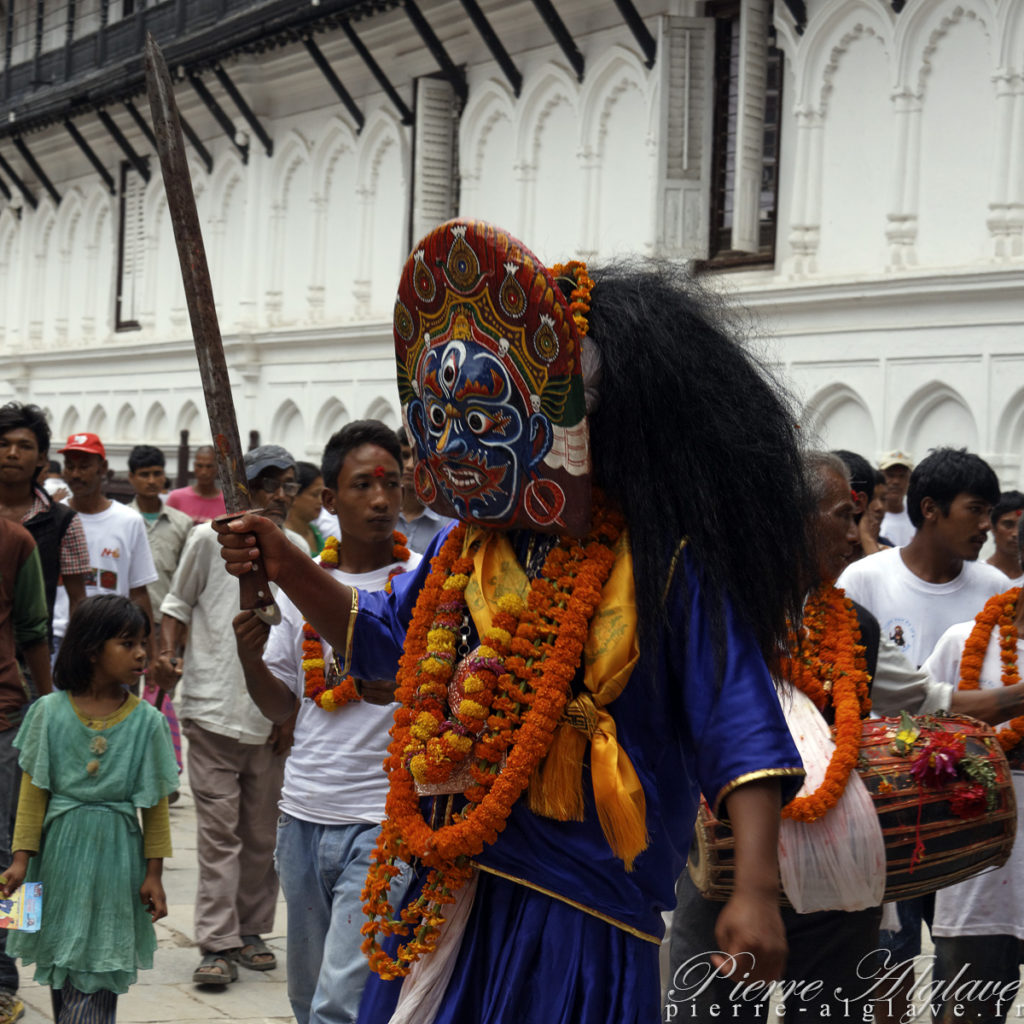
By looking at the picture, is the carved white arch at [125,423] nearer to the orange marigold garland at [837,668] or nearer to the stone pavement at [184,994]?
the stone pavement at [184,994]

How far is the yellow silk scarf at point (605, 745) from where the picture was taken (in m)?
2.85

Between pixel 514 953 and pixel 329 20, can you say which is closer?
pixel 514 953

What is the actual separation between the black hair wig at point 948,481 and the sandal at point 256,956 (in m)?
2.98

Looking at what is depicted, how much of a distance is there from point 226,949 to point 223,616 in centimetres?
127

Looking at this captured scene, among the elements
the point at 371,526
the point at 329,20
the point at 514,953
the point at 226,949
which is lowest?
the point at 226,949

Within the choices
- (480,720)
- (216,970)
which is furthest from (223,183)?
(480,720)

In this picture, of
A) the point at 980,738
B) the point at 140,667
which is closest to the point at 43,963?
the point at 140,667

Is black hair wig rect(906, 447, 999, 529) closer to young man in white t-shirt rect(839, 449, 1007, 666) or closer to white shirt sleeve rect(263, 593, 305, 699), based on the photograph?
young man in white t-shirt rect(839, 449, 1007, 666)

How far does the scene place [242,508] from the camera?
10.7 feet

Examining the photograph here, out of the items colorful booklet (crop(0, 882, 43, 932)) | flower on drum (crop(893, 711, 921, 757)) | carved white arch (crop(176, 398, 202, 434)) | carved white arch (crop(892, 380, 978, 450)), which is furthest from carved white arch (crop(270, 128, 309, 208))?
flower on drum (crop(893, 711, 921, 757))

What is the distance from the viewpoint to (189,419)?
26391mm

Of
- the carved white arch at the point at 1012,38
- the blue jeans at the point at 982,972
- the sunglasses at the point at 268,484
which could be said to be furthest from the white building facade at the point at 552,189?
the blue jeans at the point at 982,972

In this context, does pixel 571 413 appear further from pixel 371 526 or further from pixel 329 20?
pixel 329 20

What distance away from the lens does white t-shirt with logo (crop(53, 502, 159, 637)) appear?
7875 millimetres
